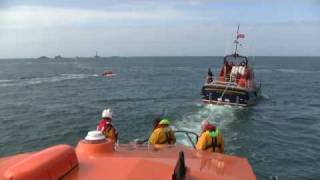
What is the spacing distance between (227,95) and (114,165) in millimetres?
24944

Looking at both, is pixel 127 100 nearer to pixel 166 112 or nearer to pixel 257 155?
pixel 166 112

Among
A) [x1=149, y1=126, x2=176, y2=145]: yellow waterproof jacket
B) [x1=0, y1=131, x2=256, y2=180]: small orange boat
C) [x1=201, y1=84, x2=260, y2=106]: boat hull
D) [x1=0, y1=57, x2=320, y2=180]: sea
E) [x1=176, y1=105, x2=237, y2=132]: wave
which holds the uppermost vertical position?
[x1=0, y1=131, x2=256, y2=180]: small orange boat

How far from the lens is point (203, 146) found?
7.98m

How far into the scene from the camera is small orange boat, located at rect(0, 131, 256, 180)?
4652 mm

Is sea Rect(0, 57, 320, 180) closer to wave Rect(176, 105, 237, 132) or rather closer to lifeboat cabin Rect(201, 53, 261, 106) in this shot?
wave Rect(176, 105, 237, 132)

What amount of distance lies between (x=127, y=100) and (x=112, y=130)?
28.8m

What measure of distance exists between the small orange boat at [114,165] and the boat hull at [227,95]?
2340 cm

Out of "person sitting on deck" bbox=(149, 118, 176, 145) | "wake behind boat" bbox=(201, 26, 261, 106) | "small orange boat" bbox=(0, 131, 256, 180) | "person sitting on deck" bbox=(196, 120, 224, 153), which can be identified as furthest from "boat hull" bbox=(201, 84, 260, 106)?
"small orange boat" bbox=(0, 131, 256, 180)

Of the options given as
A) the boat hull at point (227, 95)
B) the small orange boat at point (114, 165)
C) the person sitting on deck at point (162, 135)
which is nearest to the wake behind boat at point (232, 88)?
the boat hull at point (227, 95)

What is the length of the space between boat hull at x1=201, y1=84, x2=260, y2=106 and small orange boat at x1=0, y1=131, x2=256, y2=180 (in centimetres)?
2340

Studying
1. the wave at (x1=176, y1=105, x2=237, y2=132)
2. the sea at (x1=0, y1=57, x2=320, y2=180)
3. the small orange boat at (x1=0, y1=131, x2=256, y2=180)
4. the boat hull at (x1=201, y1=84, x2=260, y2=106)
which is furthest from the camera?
the boat hull at (x1=201, y1=84, x2=260, y2=106)

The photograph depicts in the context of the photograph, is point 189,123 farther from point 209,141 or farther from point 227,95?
point 209,141

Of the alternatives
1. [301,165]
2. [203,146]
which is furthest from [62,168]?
[301,165]

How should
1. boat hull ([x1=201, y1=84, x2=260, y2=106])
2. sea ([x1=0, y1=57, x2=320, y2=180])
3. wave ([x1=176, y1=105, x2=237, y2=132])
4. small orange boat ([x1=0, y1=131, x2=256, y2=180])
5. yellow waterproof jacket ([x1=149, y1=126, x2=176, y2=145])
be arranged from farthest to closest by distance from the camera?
1. boat hull ([x1=201, y1=84, x2=260, y2=106])
2. wave ([x1=176, y1=105, x2=237, y2=132])
3. sea ([x1=0, y1=57, x2=320, y2=180])
4. yellow waterproof jacket ([x1=149, y1=126, x2=176, y2=145])
5. small orange boat ([x1=0, y1=131, x2=256, y2=180])
